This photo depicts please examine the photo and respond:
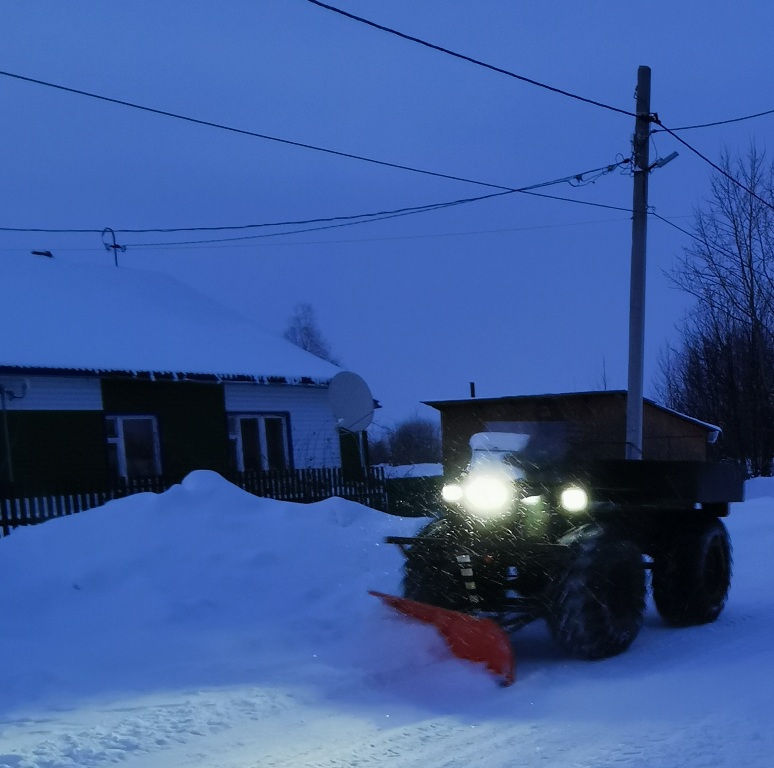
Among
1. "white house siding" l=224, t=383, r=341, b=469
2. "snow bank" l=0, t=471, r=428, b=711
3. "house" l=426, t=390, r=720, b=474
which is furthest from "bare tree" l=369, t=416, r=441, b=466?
"snow bank" l=0, t=471, r=428, b=711

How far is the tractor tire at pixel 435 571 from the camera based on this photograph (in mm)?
7141

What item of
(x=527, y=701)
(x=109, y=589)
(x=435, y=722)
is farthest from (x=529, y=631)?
(x=109, y=589)

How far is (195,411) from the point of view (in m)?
18.8

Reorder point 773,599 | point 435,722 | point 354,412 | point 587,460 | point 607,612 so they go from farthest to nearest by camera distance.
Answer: point 354,412
point 773,599
point 587,460
point 607,612
point 435,722

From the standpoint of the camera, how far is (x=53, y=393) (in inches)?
638

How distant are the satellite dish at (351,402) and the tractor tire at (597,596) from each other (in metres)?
9.20

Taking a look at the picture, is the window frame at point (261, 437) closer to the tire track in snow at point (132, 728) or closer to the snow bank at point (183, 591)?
the snow bank at point (183, 591)

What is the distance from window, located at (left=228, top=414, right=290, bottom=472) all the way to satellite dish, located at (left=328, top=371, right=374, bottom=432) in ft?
14.5

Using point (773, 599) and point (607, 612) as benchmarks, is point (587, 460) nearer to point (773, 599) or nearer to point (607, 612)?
point (607, 612)

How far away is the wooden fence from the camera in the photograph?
1258 cm

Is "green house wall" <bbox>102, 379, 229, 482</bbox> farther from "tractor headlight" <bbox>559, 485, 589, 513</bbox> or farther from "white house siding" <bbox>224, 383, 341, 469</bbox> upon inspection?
"tractor headlight" <bbox>559, 485, 589, 513</bbox>

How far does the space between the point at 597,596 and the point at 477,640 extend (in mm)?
1036

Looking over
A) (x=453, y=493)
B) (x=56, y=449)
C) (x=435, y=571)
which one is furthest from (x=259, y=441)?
(x=453, y=493)

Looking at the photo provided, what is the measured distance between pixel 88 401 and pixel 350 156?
279 inches
